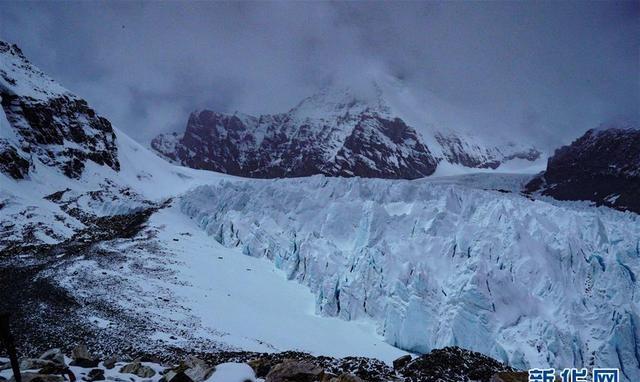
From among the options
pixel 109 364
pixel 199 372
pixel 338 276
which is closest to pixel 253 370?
pixel 199 372

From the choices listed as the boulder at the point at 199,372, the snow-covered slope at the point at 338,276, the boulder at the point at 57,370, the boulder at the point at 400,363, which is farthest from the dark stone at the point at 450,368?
the boulder at the point at 57,370

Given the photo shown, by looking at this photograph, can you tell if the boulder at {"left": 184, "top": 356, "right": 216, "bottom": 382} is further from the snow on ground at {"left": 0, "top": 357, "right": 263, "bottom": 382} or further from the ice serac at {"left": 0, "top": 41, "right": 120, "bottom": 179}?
the ice serac at {"left": 0, "top": 41, "right": 120, "bottom": 179}

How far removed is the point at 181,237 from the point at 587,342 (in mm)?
37386

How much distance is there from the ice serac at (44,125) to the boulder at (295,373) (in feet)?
200

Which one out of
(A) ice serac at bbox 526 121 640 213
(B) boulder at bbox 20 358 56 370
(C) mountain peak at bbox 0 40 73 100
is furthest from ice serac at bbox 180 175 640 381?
(A) ice serac at bbox 526 121 640 213

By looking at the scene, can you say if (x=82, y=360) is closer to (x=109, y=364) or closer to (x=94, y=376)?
(x=109, y=364)

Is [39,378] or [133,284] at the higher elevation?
[133,284]

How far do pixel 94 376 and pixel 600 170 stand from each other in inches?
6105

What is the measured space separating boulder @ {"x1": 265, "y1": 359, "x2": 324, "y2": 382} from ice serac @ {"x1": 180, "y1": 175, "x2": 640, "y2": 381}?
13.2 meters

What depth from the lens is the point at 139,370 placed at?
1213 cm

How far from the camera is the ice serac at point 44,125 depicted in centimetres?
6656

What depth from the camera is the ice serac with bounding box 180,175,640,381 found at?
2178 centimetres

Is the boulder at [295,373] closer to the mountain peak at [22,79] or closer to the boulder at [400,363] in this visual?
the boulder at [400,363]

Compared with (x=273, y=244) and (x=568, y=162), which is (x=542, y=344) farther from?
(x=568, y=162)
